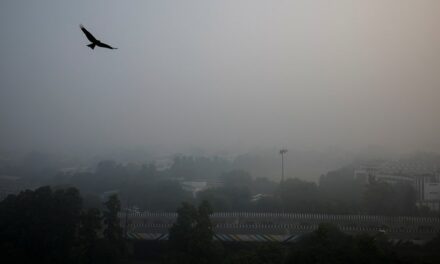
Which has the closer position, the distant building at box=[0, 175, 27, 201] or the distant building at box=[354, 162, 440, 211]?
the distant building at box=[354, 162, 440, 211]

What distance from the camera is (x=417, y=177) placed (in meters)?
11.2

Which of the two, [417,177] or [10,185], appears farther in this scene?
[10,185]

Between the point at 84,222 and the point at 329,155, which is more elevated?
the point at 329,155

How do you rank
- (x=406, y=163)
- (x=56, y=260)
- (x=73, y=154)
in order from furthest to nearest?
(x=73, y=154), (x=406, y=163), (x=56, y=260)

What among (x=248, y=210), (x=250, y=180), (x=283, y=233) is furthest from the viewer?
(x=250, y=180)

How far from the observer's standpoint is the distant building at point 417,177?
1059 cm

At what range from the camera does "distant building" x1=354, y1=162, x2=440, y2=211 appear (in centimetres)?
1059

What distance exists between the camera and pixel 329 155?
21672mm

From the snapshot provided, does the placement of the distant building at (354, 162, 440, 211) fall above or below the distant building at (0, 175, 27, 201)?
above

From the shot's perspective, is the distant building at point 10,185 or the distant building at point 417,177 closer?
the distant building at point 417,177

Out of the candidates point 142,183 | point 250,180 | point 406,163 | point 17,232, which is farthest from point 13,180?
point 406,163

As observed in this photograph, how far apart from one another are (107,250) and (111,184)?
979 centimetres

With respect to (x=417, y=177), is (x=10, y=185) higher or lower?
lower

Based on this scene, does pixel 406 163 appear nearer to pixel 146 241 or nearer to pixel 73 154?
pixel 146 241
